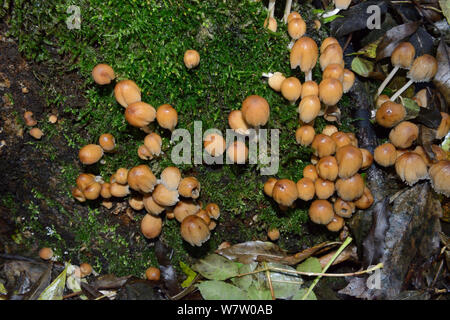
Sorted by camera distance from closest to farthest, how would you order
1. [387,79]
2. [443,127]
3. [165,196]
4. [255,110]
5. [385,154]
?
[255,110], [165,196], [385,154], [443,127], [387,79]

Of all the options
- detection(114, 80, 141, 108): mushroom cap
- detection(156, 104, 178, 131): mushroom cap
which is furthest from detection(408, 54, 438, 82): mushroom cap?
detection(114, 80, 141, 108): mushroom cap

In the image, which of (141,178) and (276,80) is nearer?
(141,178)

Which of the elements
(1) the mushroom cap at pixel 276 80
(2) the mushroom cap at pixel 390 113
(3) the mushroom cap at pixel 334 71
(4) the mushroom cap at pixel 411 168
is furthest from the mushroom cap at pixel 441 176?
(1) the mushroom cap at pixel 276 80

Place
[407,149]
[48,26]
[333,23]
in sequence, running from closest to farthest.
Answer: [48,26] → [407,149] → [333,23]

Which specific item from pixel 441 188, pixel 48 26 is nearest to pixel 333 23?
pixel 441 188

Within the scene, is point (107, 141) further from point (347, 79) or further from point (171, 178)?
point (347, 79)

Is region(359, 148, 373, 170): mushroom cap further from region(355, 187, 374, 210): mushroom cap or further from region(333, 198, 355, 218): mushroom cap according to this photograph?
region(333, 198, 355, 218): mushroom cap

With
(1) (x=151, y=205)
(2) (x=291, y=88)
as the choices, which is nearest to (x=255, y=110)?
(2) (x=291, y=88)

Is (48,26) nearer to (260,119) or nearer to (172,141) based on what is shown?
(172,141)
